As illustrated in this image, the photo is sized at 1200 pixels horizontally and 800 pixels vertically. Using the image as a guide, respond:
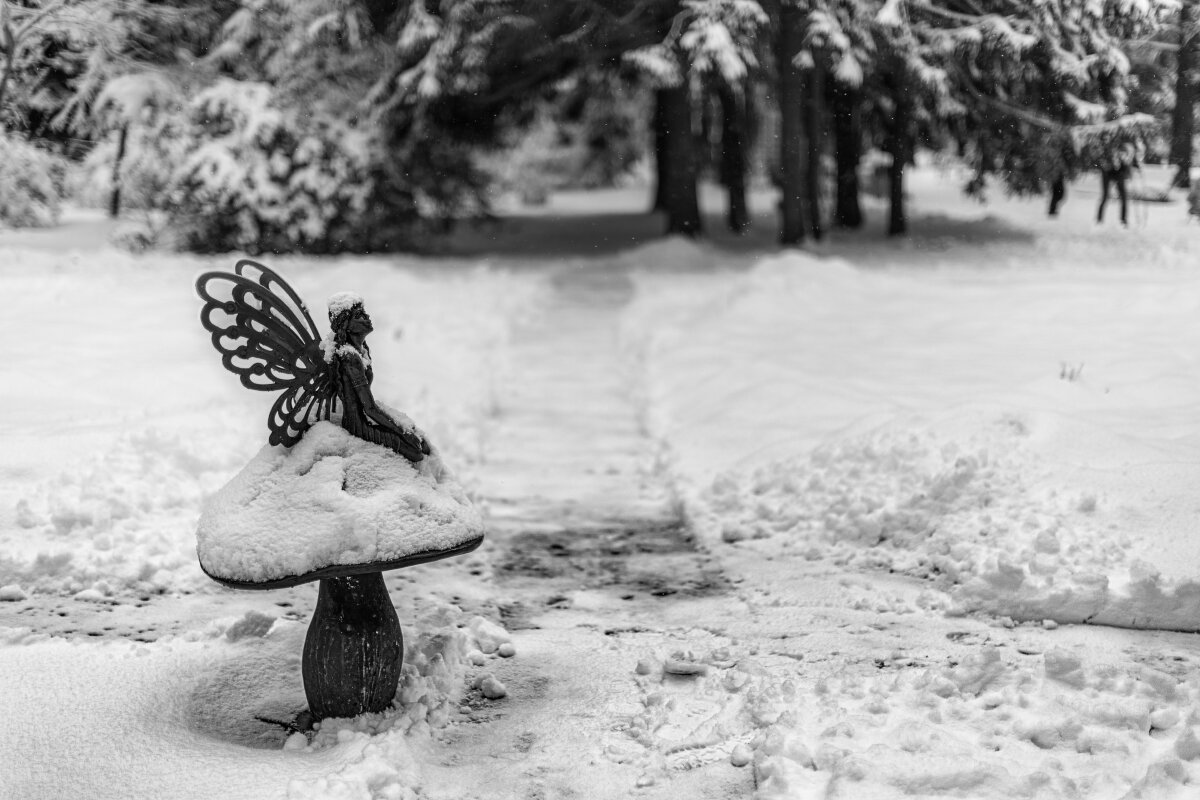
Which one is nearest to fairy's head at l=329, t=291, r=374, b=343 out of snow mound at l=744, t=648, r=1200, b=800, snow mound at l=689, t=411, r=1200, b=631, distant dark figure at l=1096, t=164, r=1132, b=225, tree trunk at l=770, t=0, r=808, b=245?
snow mound at l=744, t=648, r=1200, b=800

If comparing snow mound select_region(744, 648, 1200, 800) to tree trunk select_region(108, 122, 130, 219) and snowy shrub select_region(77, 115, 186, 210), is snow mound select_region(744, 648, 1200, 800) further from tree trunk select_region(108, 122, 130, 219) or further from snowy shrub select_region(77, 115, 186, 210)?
tree trunk select_region(108, 122, 130, 219)

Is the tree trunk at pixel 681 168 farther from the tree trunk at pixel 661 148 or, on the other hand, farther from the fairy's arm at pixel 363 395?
the fairy's arm at pixel 363 395

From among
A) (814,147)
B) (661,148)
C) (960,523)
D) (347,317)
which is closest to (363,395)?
(347,317)

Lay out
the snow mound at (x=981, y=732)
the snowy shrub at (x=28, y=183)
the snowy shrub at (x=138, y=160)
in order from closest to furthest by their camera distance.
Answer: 1. the snow mound at (x=981, y=732)
2. the snowy shrub at (x=28, y=183)
3. the snowy shrub at (x=138, y=160)

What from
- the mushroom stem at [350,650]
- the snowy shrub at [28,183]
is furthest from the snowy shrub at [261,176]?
the mushroom stem at [350,650]

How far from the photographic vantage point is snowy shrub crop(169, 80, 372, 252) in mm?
17422

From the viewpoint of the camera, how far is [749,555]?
728 centimetres

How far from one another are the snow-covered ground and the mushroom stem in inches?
5.8

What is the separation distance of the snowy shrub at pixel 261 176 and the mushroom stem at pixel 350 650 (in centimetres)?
1390

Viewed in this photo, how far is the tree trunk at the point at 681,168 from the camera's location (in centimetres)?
2066

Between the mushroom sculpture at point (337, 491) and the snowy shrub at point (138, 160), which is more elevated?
the snowy shrub at point (138, 160)

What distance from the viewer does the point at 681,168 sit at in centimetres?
2078

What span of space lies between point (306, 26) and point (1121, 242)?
12.6m

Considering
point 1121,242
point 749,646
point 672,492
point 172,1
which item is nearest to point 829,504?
point 672,492
